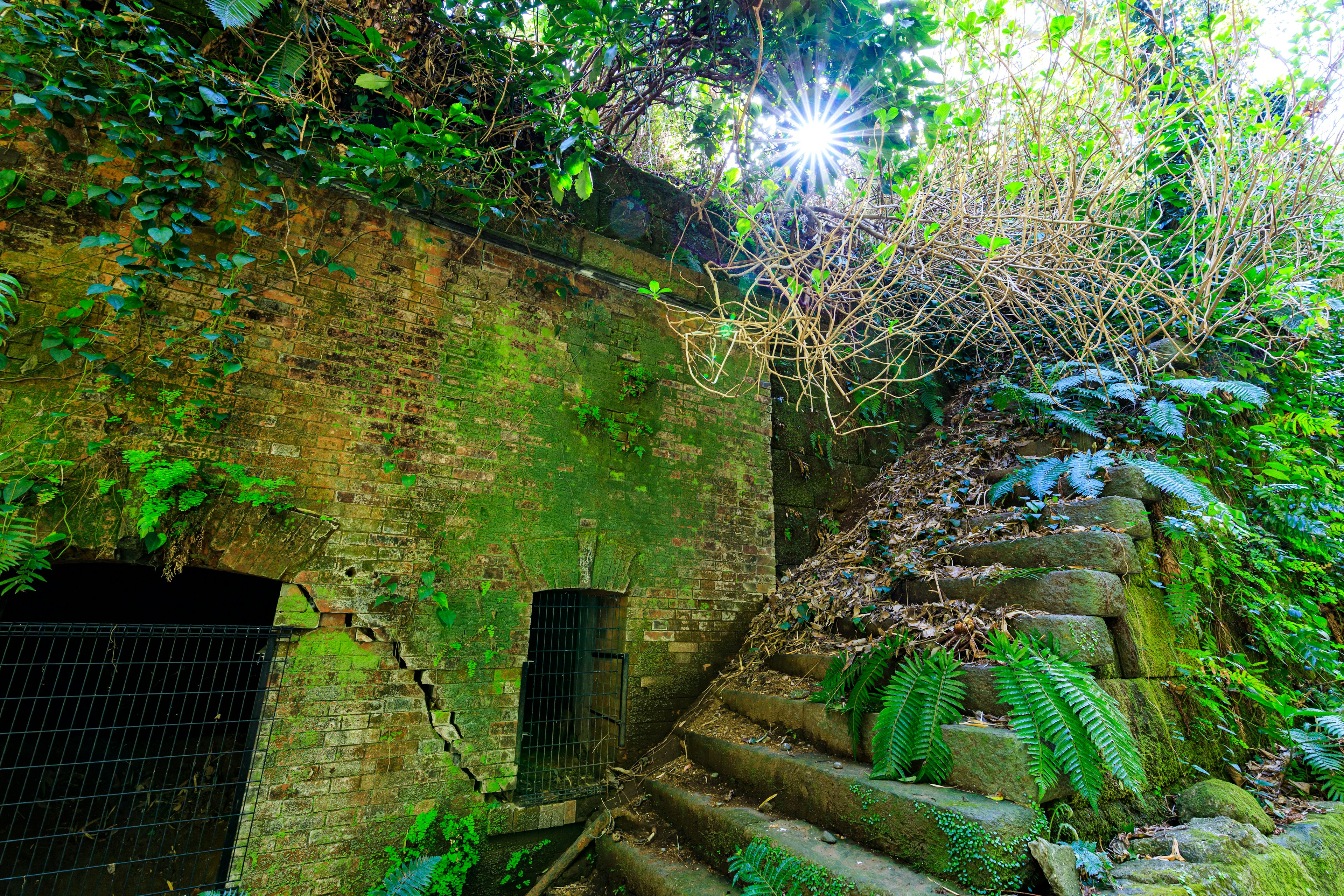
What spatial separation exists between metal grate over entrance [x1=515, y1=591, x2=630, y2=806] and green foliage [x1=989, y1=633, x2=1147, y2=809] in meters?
2.62

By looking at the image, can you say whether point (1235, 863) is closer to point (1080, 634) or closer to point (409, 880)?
point (1080, 634)

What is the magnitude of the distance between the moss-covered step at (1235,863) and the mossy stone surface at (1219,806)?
→ 1.7 inches

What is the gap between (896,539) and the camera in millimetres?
4586

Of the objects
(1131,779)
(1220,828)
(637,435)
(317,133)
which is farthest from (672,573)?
(317,133)

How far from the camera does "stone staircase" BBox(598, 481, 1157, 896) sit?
7.54 feet

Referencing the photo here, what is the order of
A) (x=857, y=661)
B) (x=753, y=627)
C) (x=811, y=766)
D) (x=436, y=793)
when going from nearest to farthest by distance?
(x=811, y=766) → (x=857, y=661) → (x=436, y=793) → (x=753, y=627)

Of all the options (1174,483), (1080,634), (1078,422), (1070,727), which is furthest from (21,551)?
(1078,422)

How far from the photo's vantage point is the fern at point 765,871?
99.5 inches

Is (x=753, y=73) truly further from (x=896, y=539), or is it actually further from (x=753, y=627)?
(x=753, y=627)

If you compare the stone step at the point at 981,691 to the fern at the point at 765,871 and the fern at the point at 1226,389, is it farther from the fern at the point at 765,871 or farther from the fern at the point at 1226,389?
the fern at the point at 1226,389

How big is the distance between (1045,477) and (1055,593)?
1229 mm

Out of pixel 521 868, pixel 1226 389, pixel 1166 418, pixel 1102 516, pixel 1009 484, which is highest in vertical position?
pixel 1226 389

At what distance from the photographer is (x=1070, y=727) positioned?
8.01 ft

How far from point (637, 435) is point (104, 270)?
11.0 feet
